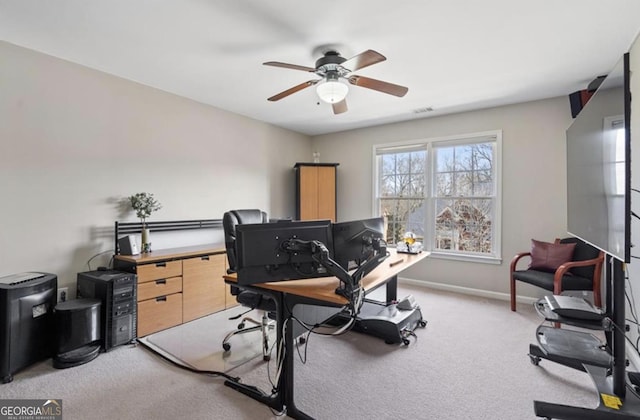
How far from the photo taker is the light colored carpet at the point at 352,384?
5.90 ft

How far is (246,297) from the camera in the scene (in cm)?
233

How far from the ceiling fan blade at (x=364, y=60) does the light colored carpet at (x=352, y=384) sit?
7.47 ft

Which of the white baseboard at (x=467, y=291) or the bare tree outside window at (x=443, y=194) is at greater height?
the bare tree outside window at (x=443, y=194)

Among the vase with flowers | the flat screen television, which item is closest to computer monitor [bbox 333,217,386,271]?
the flat screen television

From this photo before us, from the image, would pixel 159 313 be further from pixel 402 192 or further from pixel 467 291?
pixel 467 291

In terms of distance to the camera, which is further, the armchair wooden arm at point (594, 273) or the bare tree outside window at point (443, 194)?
the bare tree outside window at point (443, 194)

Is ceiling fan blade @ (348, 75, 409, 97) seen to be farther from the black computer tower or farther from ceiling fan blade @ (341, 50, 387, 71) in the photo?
the black computer tower

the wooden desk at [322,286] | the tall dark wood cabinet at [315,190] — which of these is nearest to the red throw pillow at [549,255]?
the wooden desk at [322,286]

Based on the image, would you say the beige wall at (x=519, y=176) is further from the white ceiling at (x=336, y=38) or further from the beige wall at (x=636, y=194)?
the beige wall at (x=636, y=194)

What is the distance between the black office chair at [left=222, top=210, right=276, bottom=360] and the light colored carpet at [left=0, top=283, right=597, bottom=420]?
0.21 m

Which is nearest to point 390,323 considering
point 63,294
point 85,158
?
point 63,294

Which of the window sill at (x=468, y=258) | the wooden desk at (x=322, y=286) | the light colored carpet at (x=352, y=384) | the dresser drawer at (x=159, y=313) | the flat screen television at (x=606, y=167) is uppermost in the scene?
the flat screen television at (x=606, y=167)

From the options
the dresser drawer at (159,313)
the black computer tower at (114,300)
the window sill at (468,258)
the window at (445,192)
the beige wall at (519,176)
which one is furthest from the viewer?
the window at (445,192)

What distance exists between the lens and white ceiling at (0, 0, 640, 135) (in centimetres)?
199
